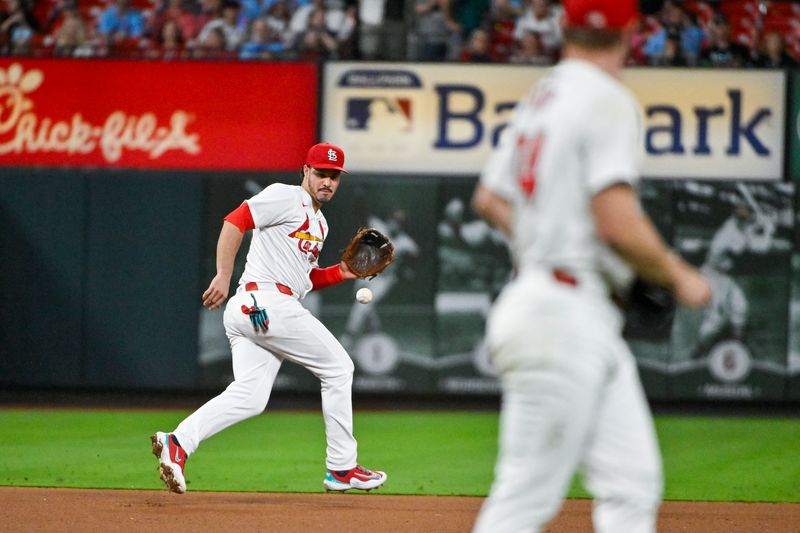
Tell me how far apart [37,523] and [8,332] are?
894 centimetres

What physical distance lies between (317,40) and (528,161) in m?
12.2

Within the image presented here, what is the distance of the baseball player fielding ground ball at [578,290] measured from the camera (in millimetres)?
3533

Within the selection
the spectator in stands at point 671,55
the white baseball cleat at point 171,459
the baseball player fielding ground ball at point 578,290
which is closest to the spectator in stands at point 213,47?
the spectator in stands at point 671,55

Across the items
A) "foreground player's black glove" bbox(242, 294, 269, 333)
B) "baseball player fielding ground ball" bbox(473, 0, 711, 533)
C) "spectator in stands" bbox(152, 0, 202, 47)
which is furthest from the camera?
"spectator in stands" bbox(152, 0, 202, 47)

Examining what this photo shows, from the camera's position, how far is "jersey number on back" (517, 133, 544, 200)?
3.62 m

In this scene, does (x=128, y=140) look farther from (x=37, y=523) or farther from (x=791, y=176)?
(x=37, y=523)

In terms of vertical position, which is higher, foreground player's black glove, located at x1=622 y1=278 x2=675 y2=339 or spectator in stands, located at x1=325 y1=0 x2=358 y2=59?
spectator in stands, located at x1=325 y1=0 x2=358 y2=59

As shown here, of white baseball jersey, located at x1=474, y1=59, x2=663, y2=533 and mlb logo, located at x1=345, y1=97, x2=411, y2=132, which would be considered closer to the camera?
white baseball jersey, located at x1=474, y1=59, x2=663, y2=533

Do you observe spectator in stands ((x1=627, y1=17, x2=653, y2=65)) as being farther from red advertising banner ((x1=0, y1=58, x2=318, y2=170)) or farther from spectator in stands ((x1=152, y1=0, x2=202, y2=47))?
spectator in stands ((x1=152, y1=0, x2=202, y2=47))

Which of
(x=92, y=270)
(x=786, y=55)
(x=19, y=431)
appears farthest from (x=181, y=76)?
(x=786, y=55)

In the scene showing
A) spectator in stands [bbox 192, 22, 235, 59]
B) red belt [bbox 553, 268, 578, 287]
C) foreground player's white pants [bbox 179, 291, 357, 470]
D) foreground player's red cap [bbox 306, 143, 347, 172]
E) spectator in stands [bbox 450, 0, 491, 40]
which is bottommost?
foreground player's white pants [bbox 179, 291, 357, 470]

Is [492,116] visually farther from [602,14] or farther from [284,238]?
[602,14]

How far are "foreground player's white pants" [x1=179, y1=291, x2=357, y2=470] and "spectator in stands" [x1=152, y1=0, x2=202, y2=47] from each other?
878cm

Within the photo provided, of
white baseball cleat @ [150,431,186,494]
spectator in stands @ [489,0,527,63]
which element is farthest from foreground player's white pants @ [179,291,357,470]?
spectator in stands @ [489,0,527,63]
